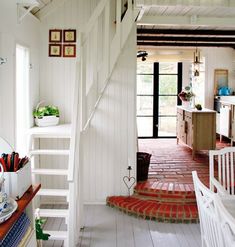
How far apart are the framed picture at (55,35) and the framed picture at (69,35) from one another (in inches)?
2.8

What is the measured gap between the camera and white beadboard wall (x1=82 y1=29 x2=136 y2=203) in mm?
5062

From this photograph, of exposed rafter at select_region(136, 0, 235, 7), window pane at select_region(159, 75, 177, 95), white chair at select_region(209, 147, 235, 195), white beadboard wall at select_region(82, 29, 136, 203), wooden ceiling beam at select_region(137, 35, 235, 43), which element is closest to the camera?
white chair at select_region(209, 147, 235, 195)

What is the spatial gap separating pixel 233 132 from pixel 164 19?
3.92 metres

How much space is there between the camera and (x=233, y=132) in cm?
791

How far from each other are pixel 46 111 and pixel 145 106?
5208 mm

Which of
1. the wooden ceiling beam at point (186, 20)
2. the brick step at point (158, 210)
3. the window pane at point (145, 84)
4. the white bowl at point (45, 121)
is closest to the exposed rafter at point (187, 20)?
the wooden ceiling beam at point (186, 20)

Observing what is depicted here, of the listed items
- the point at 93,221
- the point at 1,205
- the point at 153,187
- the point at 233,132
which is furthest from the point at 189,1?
the point at 233,132

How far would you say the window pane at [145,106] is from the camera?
9.73 meters

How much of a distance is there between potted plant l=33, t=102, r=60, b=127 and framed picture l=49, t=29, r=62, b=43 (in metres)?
0.97

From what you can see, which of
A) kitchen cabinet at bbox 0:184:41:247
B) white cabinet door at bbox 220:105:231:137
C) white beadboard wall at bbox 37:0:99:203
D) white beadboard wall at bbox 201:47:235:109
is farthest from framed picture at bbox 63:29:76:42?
white beadboard wall at bbox 201:47:235:109

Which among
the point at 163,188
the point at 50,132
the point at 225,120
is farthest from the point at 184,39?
the point at 50,132

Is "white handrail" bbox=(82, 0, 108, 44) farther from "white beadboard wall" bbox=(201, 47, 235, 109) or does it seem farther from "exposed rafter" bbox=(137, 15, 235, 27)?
"white beadboard wall" bbox=(201, 47, 235, 109)

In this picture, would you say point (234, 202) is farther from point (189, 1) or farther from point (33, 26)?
point (33, 26)

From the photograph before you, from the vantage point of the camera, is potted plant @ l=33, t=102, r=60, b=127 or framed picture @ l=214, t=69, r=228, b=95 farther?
framed picture @ l=214, t=69, r=228, b=95
